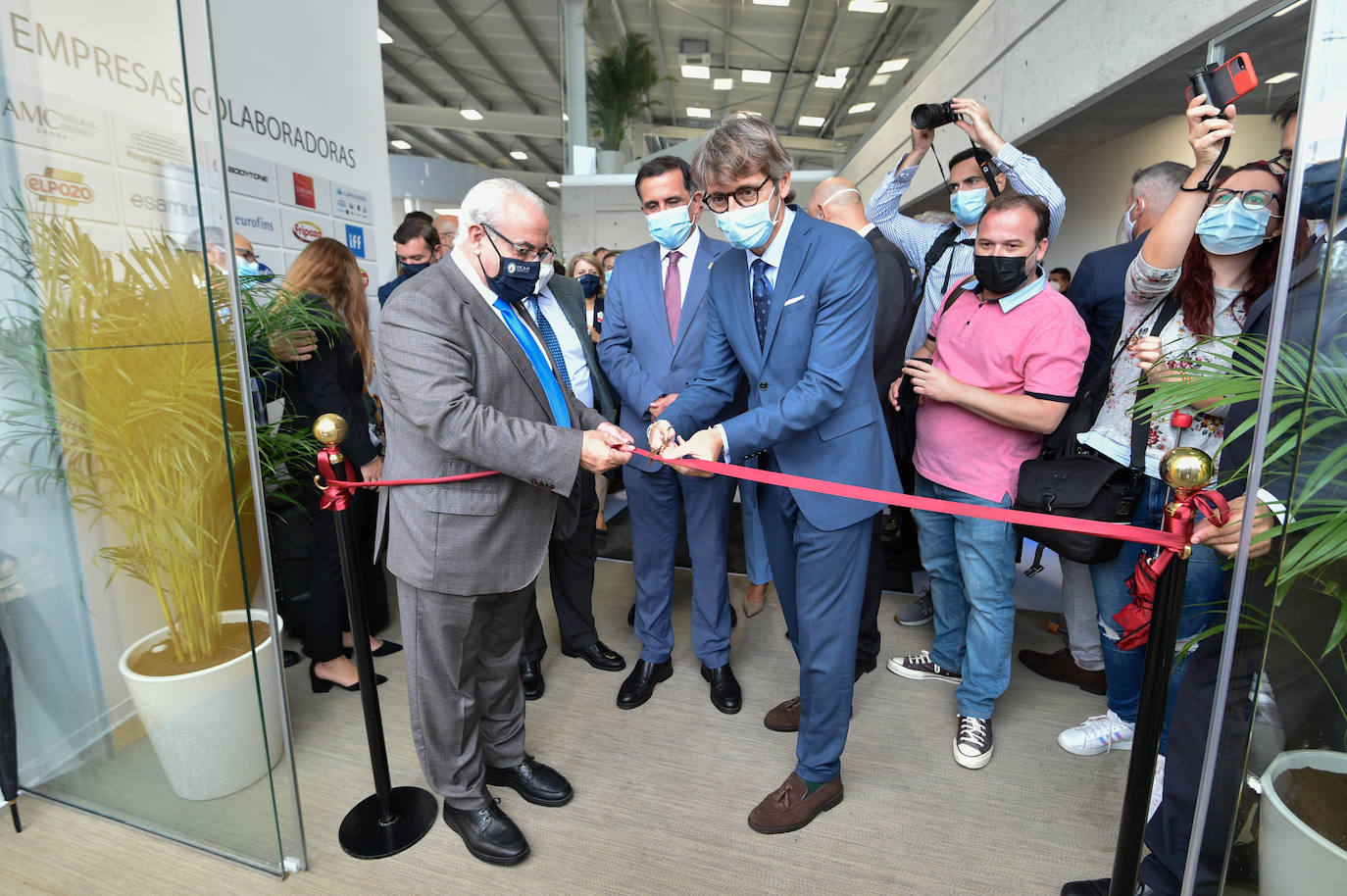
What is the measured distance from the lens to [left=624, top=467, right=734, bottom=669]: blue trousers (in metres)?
2.63

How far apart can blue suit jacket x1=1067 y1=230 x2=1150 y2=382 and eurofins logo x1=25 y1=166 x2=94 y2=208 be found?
9.34 feet

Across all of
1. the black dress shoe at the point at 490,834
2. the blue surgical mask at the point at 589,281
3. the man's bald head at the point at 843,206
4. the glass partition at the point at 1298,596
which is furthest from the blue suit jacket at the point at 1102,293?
the blue surgical mask at the point at 589,281

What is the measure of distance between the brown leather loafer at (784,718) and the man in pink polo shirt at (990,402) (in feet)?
1.67

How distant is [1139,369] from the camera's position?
206 cm

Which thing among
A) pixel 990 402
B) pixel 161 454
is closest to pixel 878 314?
pixel 990 402

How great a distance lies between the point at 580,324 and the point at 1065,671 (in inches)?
89.5

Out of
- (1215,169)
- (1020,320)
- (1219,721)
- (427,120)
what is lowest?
(1219,721)

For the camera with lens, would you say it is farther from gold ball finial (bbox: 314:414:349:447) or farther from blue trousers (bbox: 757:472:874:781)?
gold ball finial (bbox: 314:414:349:447)

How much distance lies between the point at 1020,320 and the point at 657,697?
177 cm

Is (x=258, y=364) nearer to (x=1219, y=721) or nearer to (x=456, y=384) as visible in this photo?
(x=456, y=384)

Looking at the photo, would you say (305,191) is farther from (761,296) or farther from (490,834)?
(490,834)

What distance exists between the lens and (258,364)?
95.2 inches

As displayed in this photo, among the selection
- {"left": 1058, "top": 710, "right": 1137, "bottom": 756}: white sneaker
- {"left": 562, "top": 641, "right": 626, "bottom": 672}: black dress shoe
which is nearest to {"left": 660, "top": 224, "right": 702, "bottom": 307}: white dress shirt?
{"left": 562, "top": 641, "right": 626, "bottom": 672}: black dress shoe

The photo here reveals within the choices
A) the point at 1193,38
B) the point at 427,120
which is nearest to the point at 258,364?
the point at 1193,38
